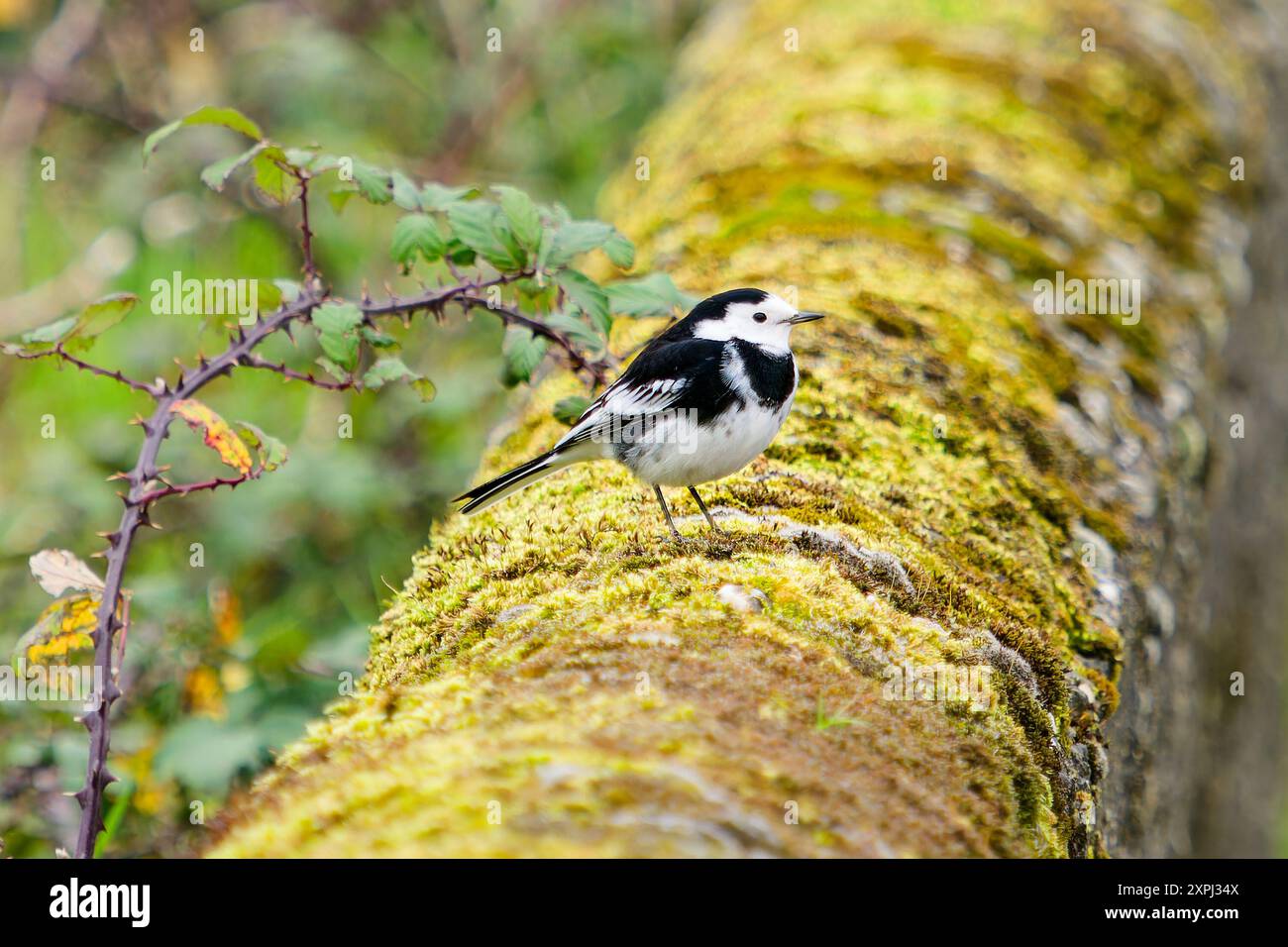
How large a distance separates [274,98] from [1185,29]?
206 inches

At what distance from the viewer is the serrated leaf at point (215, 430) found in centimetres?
234

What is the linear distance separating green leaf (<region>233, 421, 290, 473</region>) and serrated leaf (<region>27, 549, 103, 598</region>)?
406 millimetres

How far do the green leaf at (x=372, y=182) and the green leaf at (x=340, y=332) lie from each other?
0.84ft

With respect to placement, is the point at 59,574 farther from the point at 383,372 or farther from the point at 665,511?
the point at 665,511

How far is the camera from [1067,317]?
375 cm

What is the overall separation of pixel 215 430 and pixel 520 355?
72cm

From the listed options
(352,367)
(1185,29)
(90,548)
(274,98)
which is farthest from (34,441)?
(1185,29)

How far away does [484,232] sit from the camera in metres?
2.54

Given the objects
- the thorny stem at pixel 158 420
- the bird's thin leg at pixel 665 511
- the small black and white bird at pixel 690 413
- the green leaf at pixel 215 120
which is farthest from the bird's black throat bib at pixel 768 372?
the green leaf at pixel 215 120

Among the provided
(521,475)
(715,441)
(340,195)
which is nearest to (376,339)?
(340,195)

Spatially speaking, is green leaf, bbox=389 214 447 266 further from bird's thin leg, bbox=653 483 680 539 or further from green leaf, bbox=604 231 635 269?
bird's thin leg, bbox=653 483 680 539

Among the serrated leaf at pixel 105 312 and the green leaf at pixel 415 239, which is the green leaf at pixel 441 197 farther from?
the serrated leaf at pixel 105 312

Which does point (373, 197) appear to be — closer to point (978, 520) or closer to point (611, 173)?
point (978, 520)

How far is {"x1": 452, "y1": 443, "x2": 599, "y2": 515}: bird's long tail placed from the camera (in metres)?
2.71
